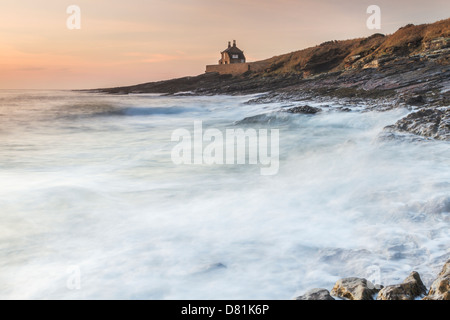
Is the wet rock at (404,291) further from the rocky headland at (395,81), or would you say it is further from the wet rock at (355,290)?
the rocky headland at (395,81)

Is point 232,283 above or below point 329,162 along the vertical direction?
below

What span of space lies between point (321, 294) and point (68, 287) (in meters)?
2.54

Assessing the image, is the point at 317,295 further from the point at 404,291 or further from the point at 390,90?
the point at 390,90

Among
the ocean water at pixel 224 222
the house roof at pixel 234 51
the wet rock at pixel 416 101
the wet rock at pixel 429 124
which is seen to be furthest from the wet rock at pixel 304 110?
the house roof at pixel 234 51

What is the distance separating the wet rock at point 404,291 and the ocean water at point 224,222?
599 millimetres

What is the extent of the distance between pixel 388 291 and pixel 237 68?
53.9 metres

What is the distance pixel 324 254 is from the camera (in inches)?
172

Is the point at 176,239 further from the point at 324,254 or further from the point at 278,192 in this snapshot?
the point at 278,192

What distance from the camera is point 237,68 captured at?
54844 millimetres

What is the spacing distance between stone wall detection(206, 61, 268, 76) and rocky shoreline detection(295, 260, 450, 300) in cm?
4939

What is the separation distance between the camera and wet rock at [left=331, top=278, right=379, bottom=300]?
3.03m

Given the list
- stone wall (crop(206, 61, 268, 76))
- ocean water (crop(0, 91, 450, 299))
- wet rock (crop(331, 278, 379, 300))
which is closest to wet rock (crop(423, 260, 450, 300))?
wet rock (crop(331, 278, 379, 300))

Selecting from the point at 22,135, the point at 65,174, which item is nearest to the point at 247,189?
the point at 65,174

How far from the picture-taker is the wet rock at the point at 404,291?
293 cm
